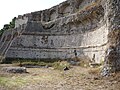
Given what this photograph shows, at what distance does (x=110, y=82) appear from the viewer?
1220cm

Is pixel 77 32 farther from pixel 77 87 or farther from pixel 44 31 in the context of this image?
pixel 77 87

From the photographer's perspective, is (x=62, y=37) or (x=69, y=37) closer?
(x=69, y=37)

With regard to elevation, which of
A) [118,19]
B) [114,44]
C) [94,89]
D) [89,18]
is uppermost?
[89,18]

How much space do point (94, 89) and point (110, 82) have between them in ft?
4.95

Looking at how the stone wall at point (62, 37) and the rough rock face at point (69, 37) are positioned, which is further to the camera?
the stone wall at point (62, 37)

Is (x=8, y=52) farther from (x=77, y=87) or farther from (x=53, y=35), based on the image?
(x=77, y=87)

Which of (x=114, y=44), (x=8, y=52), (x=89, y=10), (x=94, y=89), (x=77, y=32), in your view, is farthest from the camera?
(x=8, y=52)

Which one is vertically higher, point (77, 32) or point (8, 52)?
Result: point (77, 32)

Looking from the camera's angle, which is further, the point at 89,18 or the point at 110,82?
the point at 89,18

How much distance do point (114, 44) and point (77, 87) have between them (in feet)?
12.0

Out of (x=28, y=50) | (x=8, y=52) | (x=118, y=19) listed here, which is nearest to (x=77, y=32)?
(x=28, y=50)

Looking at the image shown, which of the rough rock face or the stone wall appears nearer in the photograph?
the rough rock face

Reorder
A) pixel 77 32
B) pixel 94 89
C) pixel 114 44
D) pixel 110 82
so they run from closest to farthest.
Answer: pixel 94 89
pixel 110 82
pixel 114 44
pixel 77 32

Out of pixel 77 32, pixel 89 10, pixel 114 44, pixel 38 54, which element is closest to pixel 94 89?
pixel 114 44
